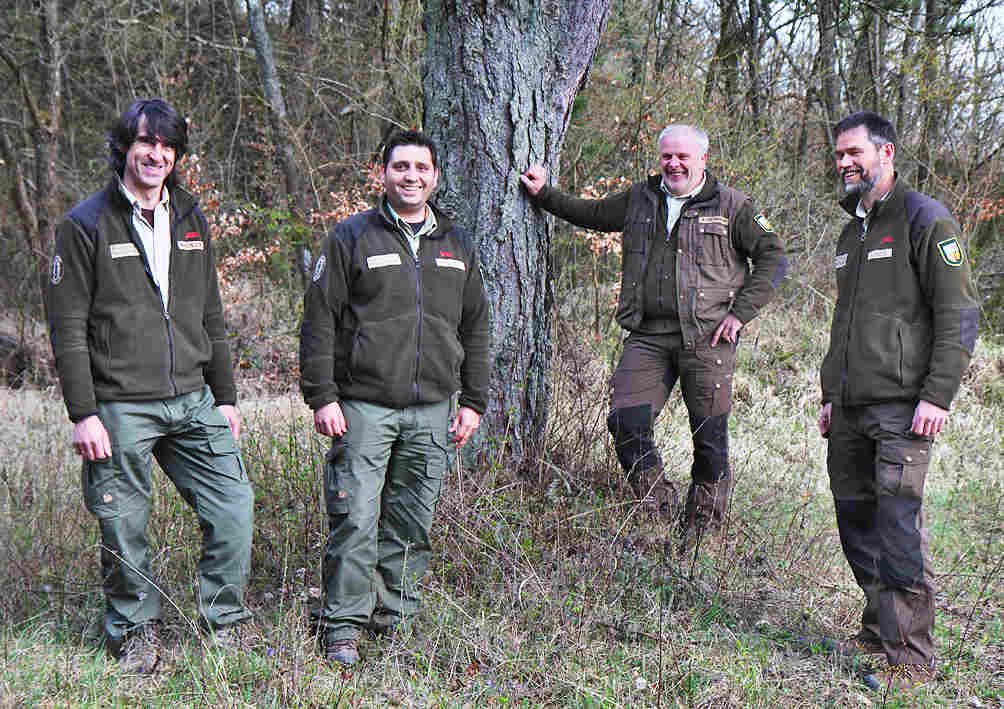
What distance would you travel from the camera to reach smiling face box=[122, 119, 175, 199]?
118 inches

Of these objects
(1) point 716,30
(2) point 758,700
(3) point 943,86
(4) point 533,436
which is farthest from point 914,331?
(1) point 716,30

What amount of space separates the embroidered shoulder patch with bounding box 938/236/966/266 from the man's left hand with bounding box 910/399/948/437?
1.74 ft

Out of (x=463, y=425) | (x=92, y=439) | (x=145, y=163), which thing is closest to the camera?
(x=92, y=439)

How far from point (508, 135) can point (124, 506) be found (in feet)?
8.15

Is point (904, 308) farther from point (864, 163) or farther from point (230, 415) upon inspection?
point (230, 415)

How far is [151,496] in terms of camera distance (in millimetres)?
3137

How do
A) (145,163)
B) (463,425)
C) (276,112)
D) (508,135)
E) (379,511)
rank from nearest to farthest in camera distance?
(145,163) → (379,511) → (463,425) → (508,135) → (276,112)

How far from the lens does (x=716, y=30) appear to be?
1137cm

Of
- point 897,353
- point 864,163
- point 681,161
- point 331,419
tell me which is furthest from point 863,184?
point 331,419

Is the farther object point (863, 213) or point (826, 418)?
point (826, 418)

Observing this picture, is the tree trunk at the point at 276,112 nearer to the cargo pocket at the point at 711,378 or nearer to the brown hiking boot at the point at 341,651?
the cargo pocket at the point at 711,378

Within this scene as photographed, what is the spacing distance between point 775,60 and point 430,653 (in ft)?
33.3

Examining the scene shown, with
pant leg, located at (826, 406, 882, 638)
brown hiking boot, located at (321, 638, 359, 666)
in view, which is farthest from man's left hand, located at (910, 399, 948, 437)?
brown hiking boot, located at (321, 638, 359, 666)

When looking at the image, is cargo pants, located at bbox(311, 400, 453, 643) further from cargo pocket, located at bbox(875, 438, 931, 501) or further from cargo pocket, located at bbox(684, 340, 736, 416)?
cargo pocket, located at bbox(875, 438, 931, 501)
